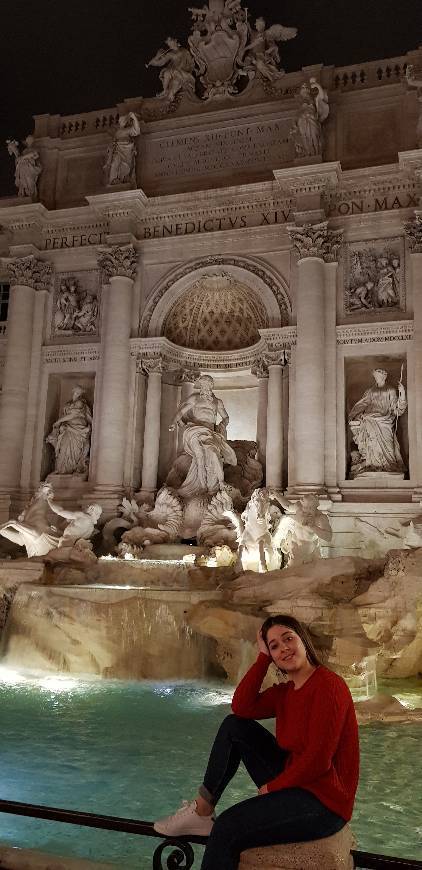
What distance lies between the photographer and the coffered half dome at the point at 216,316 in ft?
57.7

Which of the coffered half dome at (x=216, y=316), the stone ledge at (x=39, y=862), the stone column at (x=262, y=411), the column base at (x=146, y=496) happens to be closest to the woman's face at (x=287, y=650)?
the stone ledge at (x=39, y=862)

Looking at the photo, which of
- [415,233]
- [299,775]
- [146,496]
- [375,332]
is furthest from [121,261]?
[299,775]

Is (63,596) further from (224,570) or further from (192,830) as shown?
(192,830)

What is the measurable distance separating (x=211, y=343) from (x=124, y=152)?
5.54 metres

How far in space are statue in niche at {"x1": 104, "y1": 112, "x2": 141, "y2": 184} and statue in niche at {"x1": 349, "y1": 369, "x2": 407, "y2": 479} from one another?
855cm

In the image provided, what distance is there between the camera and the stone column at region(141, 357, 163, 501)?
16.8 meters

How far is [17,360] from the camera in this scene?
18.1m

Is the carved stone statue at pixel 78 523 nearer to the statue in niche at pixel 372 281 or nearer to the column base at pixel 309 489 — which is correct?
the column base at pixel 309 489

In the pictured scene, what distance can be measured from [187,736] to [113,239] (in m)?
14.1

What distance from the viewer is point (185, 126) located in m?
18.2

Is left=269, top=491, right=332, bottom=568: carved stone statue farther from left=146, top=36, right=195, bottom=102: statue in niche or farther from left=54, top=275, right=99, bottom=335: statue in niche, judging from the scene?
left=146, top=36, right=195, bottom=102: statue in niche

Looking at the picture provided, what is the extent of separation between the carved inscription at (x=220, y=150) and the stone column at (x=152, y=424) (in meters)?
5.47

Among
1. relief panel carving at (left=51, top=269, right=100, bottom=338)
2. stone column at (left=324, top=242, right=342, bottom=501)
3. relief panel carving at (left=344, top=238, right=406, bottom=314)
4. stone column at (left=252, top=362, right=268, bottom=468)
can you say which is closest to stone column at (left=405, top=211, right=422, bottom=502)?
relief panel carving at (left=344, top=238, right=406, bottom=314)

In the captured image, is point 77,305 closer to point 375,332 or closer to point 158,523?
point 158,523
